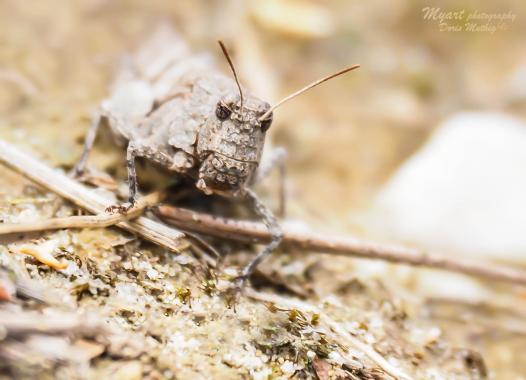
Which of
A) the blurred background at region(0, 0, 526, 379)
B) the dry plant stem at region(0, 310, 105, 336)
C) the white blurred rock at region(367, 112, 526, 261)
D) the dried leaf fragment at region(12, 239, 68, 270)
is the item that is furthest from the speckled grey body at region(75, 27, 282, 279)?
the white blurred rock at region(367, 112, 526, 261)

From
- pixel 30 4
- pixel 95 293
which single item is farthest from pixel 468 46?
pixel 95 293

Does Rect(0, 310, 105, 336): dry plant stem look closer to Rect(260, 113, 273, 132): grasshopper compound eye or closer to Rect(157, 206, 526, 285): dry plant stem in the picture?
Rect(157, 206, 526, 285): dry plant stem

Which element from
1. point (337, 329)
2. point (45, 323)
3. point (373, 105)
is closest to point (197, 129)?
point (337, 329)

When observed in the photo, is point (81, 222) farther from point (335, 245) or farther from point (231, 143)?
point (335, 245)

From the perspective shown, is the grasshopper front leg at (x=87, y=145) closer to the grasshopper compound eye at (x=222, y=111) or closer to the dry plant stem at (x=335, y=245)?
the dry plant stem at (x=335, y=245)

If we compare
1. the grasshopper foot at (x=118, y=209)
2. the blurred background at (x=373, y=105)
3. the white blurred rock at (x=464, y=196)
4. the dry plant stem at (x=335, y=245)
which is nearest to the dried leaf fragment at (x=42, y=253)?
the grasshopper foot at (x=118, y=209)

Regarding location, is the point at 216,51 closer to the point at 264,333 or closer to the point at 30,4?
the point at 30,4

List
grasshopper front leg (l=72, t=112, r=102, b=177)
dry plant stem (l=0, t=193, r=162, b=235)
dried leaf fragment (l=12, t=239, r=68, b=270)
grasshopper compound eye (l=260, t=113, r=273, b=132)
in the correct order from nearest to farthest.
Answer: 1. dried leaf fragment (l=12, t=239, r=68, b=270)
2. dry plant stem (l=0, t=193, r=162, b=235)
3. grasshopper compound eye (l=260, t=113, r=273, b=132)
4. grasshopper front leg (l=72, t=112, r=102, b=177)
